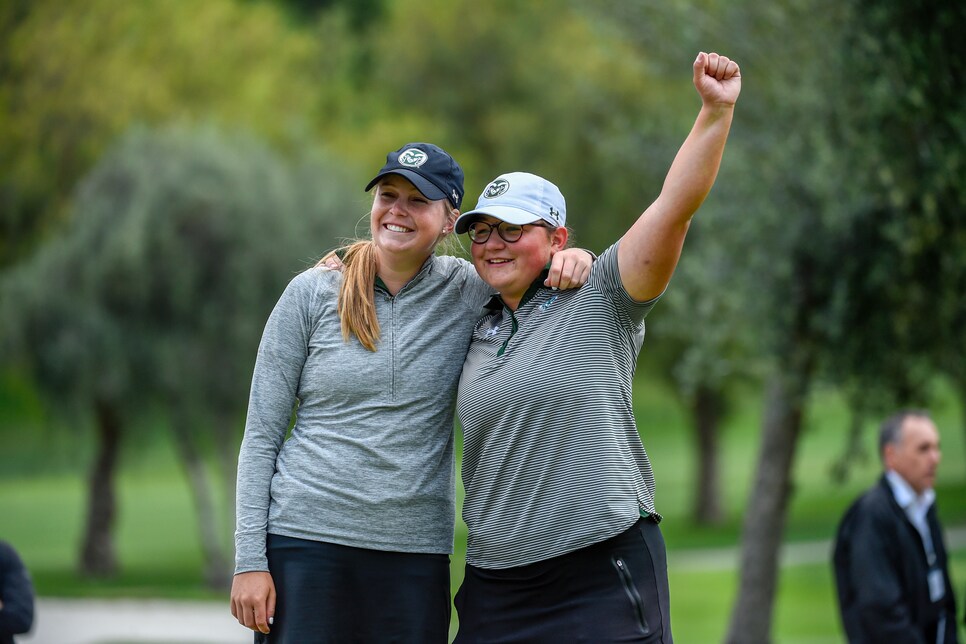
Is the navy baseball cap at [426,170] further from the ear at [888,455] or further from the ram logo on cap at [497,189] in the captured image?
the ear at [888,455]

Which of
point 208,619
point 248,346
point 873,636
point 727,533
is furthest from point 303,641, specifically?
point 727,533

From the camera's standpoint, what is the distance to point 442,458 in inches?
129

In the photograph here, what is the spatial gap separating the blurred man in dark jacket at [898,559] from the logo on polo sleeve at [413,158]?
305 centimetres

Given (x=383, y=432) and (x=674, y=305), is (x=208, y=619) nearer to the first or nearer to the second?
(x=674, y=305)

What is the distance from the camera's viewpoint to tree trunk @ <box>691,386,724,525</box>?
72.7 feet

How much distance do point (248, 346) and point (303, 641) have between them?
1228 cm

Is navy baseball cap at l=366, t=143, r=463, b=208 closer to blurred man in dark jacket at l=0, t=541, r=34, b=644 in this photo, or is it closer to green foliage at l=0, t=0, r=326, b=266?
blurred man in dark jacket at l=0, t=541, r=34, b=644

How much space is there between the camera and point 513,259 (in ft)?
10.6

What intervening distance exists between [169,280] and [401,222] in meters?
11.8

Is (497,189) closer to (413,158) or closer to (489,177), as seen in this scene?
(413,158)

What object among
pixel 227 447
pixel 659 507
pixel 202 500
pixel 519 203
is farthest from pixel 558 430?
pixel 659 507

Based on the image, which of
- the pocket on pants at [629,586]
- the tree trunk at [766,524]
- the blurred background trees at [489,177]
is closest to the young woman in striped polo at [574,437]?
the pocket on pants at [629,586]

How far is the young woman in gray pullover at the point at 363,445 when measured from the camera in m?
3.16

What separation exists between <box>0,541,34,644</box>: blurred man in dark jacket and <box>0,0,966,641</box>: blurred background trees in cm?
194
